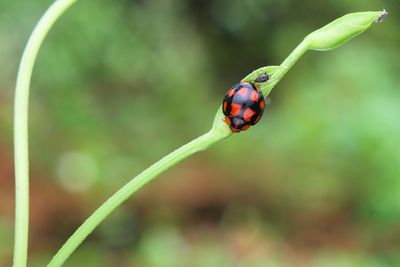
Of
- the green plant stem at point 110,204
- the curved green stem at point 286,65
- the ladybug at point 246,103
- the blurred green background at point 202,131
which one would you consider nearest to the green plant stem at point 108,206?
the green plant stem at point 110,204

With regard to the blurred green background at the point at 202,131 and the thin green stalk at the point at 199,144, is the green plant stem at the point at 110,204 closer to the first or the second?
the thin green stalk at the point at 199,144

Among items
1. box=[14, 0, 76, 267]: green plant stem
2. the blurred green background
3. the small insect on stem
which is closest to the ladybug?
the small insect on stem

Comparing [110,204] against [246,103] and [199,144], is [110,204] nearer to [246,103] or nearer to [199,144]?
[199,144]

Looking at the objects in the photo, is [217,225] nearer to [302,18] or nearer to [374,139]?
[374,139]

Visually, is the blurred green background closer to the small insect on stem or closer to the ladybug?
the ladybug

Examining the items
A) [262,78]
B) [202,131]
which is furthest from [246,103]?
[202,131]
